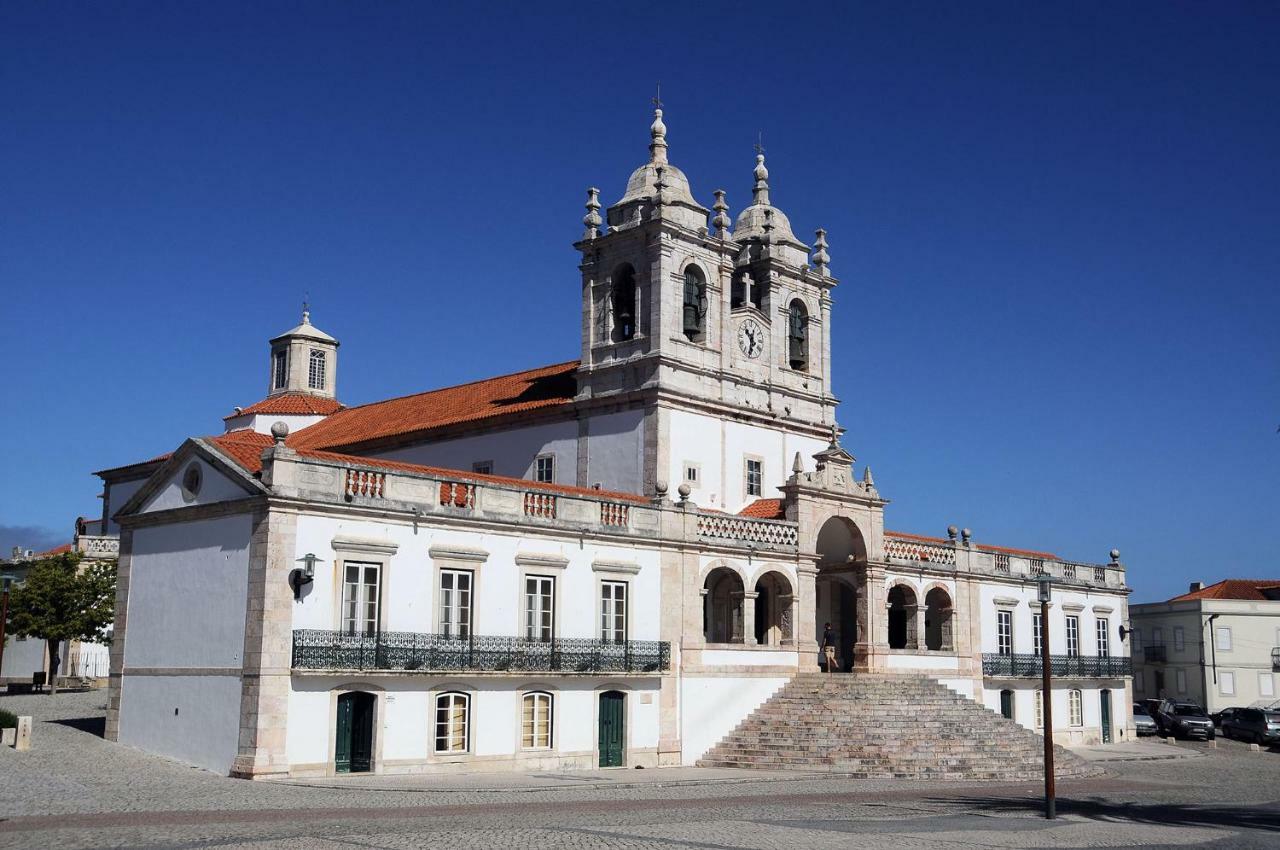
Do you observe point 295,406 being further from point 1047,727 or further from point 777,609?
point 1047,727

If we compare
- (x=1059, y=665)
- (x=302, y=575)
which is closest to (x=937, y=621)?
(x=1059, y=665)

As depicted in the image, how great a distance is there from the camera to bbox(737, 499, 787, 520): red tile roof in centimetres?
3575

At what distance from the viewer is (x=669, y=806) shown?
Answer: 69.5 ft

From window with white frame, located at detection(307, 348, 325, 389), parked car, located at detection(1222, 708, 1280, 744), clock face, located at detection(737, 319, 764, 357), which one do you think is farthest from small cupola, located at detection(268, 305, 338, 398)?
parked car, located at detection(1222, 708, 1280, 744)

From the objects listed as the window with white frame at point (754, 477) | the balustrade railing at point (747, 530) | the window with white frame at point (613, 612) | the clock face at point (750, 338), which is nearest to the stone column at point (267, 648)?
the window with white frame at point (613, 612)

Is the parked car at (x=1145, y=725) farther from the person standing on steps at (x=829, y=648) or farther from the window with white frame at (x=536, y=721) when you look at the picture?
the window with white frame at (x=536, y=721)

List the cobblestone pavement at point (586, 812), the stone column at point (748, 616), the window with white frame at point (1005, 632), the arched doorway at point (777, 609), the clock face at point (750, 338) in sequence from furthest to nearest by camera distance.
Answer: the window with white frame at point (1005, 632)
the clock face at point (750, 338)
the arched doorway at point (777, 609)
the stone column at point (748, 616)
the cobblestone pavement at point (586, 812)

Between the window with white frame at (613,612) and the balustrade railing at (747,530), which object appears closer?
the window with white frame at (613,612)

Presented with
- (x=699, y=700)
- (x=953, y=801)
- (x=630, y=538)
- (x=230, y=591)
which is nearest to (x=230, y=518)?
(x=230, y=591)

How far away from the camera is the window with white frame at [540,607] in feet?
92.7

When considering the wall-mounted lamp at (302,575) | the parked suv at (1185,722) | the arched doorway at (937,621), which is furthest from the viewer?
the parked suv at (1185,722)

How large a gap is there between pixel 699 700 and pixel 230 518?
1182 cm

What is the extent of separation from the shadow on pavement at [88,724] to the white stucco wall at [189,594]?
8.28 feet

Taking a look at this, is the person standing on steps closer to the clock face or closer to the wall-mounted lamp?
the clock face
